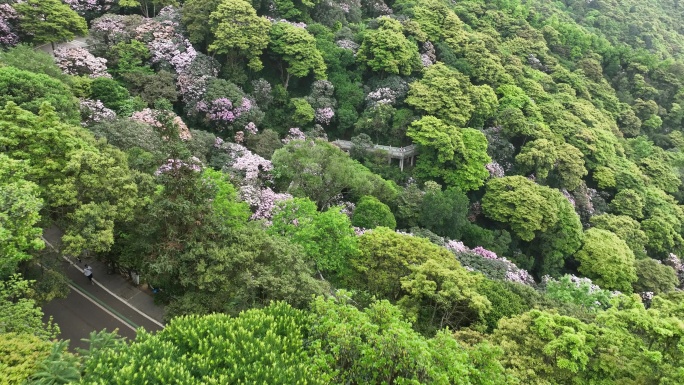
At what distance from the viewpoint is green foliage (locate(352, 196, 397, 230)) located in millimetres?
27422

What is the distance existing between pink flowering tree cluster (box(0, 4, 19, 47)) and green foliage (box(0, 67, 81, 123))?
15290mm

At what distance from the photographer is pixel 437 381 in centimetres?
1039

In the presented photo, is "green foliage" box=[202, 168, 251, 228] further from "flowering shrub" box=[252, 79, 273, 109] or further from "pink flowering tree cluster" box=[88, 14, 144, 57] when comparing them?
"pink flowering tree cluster" box=[88, 14, 144, 57]

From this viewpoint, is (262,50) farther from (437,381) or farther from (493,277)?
(437,381)

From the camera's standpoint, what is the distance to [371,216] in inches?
1082

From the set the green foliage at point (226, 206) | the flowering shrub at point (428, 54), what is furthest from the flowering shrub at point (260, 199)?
the flowering shrub at point (428, 54)

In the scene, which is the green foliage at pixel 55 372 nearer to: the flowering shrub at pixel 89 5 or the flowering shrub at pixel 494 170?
the flowering shrub at pixel 494 170

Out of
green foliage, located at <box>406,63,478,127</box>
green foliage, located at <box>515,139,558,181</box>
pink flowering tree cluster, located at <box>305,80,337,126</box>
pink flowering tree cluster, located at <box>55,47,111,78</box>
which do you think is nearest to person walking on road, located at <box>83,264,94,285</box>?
pink flowering tree cluster, located at <box>55,47,111,78</box>

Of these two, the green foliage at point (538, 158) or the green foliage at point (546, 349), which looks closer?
the green foliage at point (546, 349)

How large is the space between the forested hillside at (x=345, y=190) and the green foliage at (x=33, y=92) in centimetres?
13

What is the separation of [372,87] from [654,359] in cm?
3476

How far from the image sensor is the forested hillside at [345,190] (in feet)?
40.4

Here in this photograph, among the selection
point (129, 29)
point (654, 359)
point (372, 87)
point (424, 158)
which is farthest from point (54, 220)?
point (372, 87)

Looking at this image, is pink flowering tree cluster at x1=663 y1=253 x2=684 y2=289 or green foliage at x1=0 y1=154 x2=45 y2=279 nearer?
green foliage at x1=0 y1=154 x2=45 y2=279
